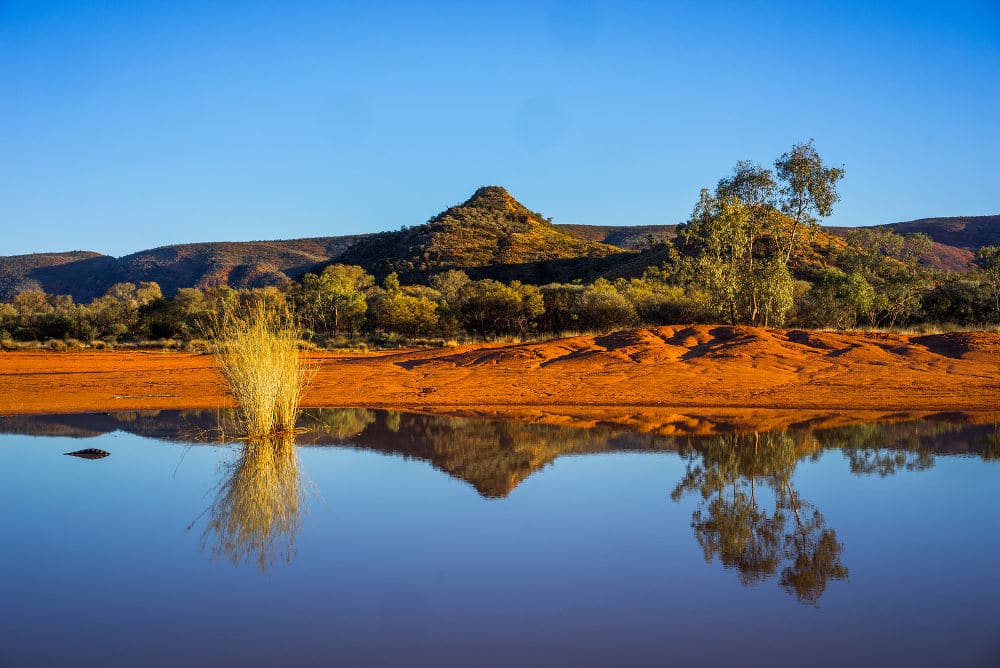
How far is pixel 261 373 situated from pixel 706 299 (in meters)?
21.2

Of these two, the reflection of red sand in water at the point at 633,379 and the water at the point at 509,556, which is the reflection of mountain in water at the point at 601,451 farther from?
the reflection of red sand in water at the point at 633,379

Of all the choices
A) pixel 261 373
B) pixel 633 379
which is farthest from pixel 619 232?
pixel 261 373

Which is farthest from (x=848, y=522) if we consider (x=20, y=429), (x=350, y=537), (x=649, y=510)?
(x=20, y=429)

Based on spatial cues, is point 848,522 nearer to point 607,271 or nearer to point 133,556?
point 133,556

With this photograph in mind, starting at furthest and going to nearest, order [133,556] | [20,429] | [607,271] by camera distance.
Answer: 1. [607,271]
2. [20,429]
3. [133,556]

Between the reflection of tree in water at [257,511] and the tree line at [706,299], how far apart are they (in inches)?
545

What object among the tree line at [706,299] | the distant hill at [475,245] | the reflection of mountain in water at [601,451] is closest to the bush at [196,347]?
the tree line at [706,299]

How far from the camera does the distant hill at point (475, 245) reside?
63.8 m

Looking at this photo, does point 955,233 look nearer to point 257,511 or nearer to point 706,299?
point 706,299

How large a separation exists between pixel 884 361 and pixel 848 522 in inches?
534

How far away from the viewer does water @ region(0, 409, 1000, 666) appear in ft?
13.7

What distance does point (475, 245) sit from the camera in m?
68.8

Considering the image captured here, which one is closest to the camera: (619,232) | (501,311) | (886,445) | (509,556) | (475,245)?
(509,556)

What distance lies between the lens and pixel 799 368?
1786 centimetres
